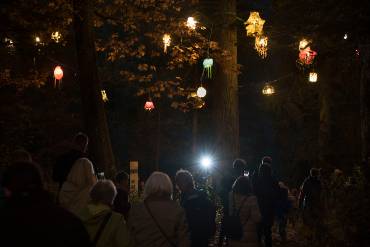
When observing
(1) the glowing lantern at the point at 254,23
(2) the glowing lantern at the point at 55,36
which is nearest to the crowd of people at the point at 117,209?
(1) the glowing lantern at the point at 254,23

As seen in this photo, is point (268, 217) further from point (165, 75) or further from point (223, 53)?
point (165, 75)

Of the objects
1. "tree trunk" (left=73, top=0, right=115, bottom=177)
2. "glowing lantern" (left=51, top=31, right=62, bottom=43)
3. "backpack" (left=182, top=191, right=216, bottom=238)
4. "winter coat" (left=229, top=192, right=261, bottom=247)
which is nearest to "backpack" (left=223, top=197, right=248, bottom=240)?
"winter coat" (left=229, top=192, right=261, bottom=247)

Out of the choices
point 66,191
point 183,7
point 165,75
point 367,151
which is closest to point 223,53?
point 183,7

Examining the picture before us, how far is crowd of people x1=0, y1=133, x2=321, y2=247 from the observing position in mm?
3662

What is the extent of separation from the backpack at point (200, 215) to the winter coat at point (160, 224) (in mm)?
934

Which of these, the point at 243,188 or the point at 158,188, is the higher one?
the point at 158,188

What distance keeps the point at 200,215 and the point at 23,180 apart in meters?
3.81

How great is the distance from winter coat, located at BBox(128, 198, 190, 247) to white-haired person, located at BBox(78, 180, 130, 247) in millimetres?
565

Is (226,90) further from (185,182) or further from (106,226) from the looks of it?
(106,226)

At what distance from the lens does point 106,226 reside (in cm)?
558

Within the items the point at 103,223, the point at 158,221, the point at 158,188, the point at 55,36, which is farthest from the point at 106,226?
the point at 55,36

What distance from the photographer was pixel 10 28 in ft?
56.2

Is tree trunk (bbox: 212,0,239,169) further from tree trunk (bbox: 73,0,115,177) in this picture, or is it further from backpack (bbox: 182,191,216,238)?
backpack (bbox: 182,191,216,238)

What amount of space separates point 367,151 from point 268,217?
5707 mm
